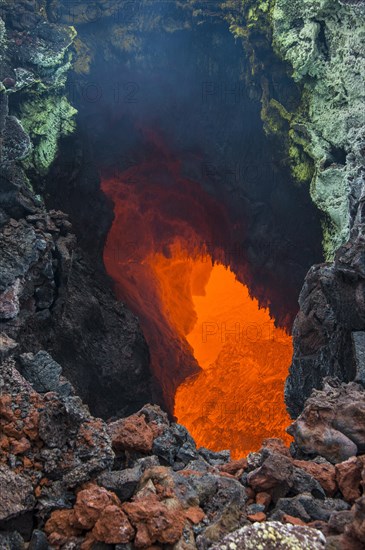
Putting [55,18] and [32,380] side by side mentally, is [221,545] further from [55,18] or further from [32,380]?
[55,18]

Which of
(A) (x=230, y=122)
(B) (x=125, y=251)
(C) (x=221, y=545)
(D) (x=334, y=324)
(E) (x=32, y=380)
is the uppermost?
(A) (x=230, y=122)

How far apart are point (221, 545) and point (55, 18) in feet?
40.4

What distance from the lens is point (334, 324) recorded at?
341 inches

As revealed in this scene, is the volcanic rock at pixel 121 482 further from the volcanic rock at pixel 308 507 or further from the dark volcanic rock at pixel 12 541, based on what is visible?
the volcanic rock at pixel 308 507

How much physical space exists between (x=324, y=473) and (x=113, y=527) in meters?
2.49

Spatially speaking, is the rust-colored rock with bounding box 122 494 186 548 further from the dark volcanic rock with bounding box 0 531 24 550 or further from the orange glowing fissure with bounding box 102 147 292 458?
the orange glowing fissure with bounding box 102 147 292 458

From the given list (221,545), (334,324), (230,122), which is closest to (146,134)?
(230,122)

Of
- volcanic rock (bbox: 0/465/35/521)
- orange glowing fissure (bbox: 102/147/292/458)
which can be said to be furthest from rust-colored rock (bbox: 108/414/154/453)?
orange glowing fissure (bbox: 102/147/292/458)

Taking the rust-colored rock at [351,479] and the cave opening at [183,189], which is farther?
the cave opening at [183,189]

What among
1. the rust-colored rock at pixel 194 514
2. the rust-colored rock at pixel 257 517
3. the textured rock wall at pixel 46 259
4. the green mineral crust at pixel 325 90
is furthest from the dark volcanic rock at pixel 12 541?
the green mineral crust at pixel 325 90

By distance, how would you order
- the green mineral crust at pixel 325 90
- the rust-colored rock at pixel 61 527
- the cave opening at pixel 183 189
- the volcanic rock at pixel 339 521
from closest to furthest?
the volcanic rock at pixel 339 521, the rust-colored rock at pixel 61 527, the green mineral crust at pixel 325 90, the cave opening at pixel 183 189

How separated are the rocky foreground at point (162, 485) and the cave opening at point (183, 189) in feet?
20.4

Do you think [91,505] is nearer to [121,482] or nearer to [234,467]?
[121,482]

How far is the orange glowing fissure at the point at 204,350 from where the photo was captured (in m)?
15.0
